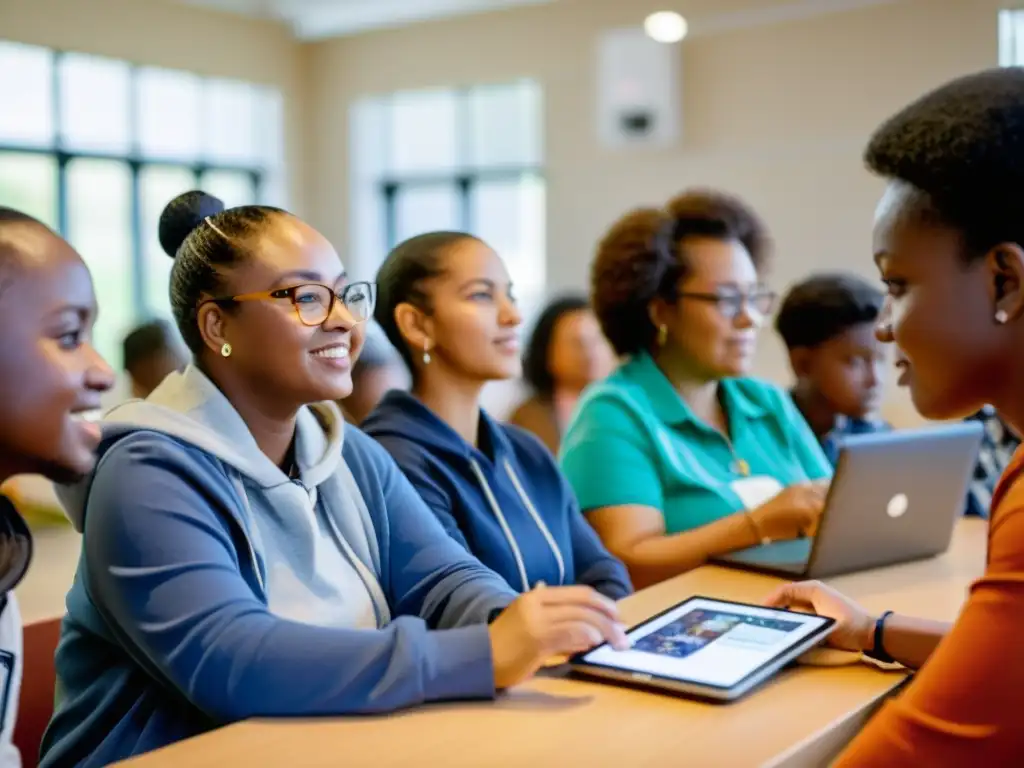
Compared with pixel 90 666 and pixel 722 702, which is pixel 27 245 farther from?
pixel 722 702

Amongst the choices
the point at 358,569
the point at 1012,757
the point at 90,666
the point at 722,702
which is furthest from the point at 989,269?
the point at 90,666

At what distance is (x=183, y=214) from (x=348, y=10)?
5728 mm

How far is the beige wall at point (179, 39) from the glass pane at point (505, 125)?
122cm

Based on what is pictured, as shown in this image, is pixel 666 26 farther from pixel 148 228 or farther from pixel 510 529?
pixel 510 529

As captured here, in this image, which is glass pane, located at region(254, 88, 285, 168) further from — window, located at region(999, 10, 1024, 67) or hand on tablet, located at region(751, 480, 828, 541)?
hand on tablet, located at region(751, 480, 828, 541)

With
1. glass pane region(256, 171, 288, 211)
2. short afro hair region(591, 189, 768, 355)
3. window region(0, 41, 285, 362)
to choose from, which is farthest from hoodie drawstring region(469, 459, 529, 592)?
glass pane region(256, 171, 288, 211)

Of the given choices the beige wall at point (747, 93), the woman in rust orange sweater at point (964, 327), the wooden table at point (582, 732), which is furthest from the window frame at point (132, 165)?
the woman in rust orange sweater at point (964, 327)

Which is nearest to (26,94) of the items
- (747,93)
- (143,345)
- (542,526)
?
(143,345)

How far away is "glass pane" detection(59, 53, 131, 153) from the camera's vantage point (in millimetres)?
6059

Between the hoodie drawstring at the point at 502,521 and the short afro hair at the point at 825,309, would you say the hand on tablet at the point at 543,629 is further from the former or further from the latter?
the short afro hair at the point at 825,309

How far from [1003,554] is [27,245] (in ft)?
3.02

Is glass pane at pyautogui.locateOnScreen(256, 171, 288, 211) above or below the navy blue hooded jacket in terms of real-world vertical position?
above

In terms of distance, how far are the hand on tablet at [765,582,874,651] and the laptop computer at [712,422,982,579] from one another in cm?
28

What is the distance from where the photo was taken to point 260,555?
4.58 feet
